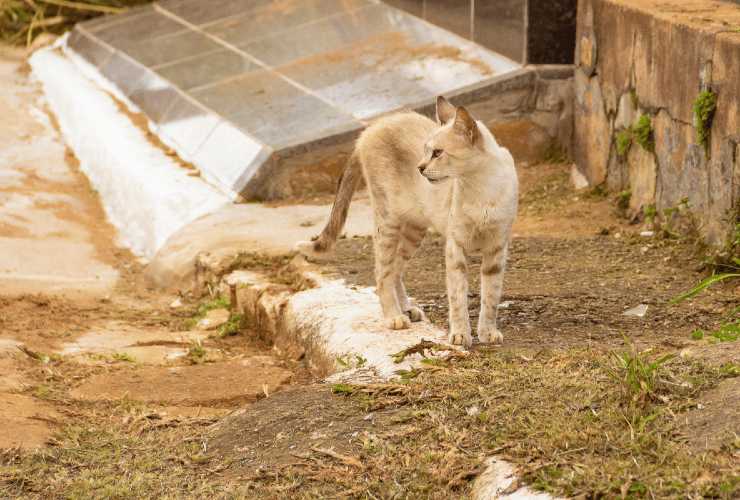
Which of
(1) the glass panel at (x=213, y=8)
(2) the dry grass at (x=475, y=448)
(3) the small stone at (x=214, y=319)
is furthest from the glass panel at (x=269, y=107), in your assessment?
(2) the dry grass at (x=475, y=448)

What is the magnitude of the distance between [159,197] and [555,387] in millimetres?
5284

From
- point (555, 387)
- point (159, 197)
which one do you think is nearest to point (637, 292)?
point (555, 387)

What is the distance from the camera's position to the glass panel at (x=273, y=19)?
11148mm

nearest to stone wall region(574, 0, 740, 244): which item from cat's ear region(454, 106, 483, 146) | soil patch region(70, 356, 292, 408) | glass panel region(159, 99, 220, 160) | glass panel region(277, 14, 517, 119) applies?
glass panel region(277, 14, 517, 119)

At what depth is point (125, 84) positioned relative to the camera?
1126 cm

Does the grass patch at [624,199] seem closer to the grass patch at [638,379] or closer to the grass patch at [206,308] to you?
the grass patch at [206,308]

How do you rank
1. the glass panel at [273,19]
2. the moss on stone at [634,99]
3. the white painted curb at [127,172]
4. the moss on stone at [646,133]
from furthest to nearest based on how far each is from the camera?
the glass panel at [273,19]
the white painted curb at [127,172]
the moss on stone at [634,99]
the moss on stone at [646,133]

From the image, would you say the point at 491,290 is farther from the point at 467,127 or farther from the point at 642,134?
the point at 642,134

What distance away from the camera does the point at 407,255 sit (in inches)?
222

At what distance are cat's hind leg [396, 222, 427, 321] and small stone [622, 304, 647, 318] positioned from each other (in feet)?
3.20

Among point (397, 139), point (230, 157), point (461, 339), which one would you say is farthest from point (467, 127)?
point (230, 157)

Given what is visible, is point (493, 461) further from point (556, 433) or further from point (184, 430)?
point (184, 430)

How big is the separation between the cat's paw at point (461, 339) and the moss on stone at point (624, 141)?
2876mm

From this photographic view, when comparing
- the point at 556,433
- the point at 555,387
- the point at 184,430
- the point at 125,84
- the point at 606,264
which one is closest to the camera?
the point at 556,433
